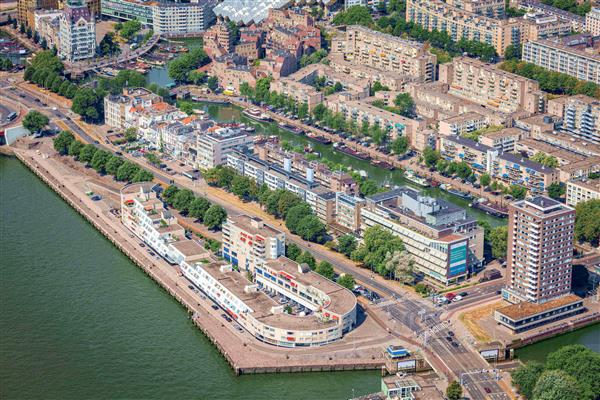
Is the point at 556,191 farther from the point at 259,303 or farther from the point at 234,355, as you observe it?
the point at 234,355

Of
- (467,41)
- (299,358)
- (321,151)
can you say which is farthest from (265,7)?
(299,358)

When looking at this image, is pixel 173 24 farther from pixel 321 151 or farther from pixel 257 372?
pixel 257 372

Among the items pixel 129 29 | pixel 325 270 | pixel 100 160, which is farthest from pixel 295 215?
pixel 129 29

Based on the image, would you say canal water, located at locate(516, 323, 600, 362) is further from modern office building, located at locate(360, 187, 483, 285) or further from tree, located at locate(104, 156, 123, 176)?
tree, located at locate(104, 156, 123, 176)

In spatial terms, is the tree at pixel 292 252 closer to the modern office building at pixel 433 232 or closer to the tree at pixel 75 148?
the modern office building at pixel 433 232

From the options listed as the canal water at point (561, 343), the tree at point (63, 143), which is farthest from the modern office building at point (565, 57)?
the tree at point (63, 143)

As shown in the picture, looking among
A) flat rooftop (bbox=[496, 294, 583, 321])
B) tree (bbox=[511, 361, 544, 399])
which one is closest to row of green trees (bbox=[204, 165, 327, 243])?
flat rooftop (bbox=[496, 294, 583, 321])
